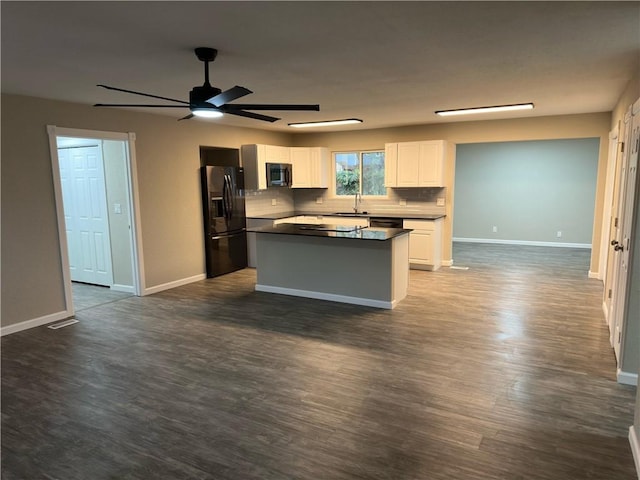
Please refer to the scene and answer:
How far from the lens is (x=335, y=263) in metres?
5.23

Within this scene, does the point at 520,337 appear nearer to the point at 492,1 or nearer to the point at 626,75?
the point at 626,75

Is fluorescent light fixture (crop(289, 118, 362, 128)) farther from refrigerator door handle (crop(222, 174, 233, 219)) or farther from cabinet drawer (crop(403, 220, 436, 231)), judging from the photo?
cabinet drawer (crop(403, 220, 436, 231))

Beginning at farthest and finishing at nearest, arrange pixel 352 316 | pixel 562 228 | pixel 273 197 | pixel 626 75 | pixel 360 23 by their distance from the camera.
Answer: pixel 562 228 < pixel 273 197 < pixel 352 316 < pixel 626 75 < pixel 360 23

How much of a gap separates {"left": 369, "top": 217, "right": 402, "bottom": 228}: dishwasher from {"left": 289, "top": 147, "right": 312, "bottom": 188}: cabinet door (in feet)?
5.02

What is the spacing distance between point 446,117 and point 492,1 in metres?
4.44

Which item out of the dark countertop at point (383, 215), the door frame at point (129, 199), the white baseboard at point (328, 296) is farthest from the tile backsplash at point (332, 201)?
the door frame at point (129, 199)

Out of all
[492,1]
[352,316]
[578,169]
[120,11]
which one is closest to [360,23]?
[492,1]

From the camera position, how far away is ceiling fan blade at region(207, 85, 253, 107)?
254 centimetres

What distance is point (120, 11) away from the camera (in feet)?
7.02

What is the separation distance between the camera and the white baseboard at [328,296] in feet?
16.4

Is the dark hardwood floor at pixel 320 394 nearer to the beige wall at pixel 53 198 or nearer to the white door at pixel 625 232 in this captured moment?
the white door at pixel 625 232

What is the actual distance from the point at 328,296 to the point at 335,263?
0.45 metres

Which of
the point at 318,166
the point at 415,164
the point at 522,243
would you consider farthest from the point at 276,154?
the point at 522,243

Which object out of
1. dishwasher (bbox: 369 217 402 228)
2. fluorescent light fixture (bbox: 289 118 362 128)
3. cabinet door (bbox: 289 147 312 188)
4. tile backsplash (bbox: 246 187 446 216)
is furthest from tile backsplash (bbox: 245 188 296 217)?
dishwasher (bbox: 369 217 402 228)
